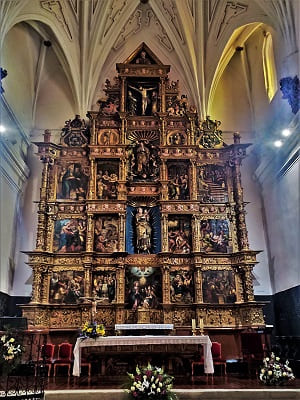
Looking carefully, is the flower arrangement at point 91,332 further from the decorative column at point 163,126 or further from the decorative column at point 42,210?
the decorative column at point 163,126

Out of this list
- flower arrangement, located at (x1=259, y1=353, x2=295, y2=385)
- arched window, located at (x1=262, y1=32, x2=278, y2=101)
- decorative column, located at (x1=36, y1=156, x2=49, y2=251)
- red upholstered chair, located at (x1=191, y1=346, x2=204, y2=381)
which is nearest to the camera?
flower arrangement, located at (x1=259, y1=353, x2=295, y2=385)

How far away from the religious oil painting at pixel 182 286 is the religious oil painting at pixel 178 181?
2.58 metres

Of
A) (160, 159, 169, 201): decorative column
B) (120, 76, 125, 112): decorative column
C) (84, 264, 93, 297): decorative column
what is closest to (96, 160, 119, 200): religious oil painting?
(160, 159, 169, 201): decorative column

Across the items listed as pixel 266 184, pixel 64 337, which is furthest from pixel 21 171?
pixel 266 184

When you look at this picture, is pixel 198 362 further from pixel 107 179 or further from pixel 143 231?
pixel 107 179

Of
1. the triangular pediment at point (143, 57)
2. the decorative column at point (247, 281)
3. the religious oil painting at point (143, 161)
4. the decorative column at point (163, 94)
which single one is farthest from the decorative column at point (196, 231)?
the triangular pediment at point (143, 57)

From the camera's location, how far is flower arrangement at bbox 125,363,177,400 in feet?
18.9

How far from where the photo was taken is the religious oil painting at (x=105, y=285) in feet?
38.7

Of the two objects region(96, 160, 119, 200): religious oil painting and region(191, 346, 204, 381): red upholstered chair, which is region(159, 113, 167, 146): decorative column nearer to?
region(96, 160, 119, 200): religious oil painting

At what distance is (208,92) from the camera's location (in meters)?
14.8

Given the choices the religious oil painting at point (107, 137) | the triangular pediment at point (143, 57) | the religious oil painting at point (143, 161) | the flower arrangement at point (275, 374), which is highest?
the triangular pediment at point (143, 57)

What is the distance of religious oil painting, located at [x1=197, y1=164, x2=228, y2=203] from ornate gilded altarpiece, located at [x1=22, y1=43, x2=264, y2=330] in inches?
1.4

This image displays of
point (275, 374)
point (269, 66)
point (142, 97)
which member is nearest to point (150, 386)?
point (275, 374)

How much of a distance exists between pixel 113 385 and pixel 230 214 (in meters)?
7.06
